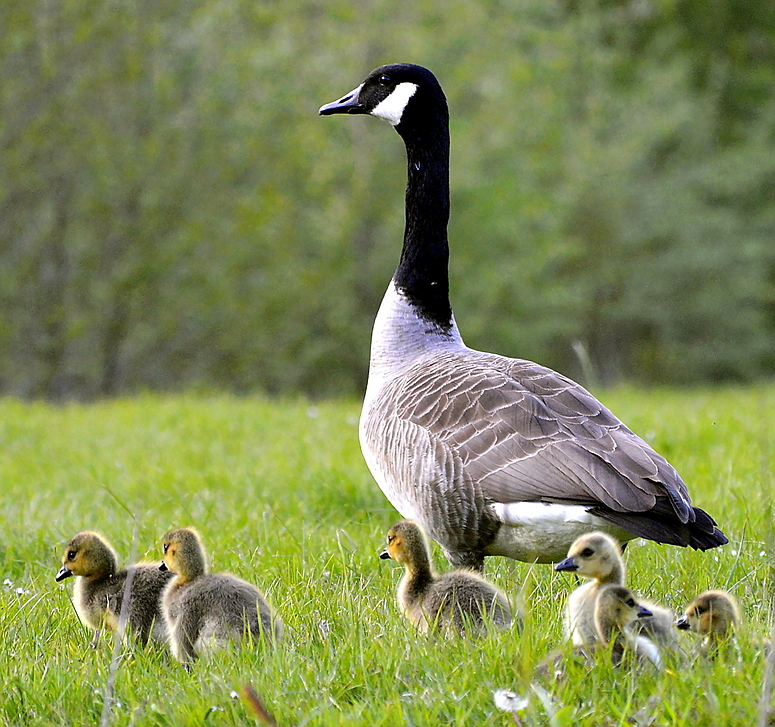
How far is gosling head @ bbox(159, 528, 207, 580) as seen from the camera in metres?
3.82

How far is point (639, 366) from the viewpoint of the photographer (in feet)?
122

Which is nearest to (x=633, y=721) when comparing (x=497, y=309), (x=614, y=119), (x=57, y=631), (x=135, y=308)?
(x=57, y=631)

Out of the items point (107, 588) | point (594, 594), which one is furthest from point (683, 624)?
point (107, 588)

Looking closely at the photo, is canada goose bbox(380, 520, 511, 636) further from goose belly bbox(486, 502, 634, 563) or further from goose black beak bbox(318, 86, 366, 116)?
goose black beak bbox(318, 86, 366, 116)

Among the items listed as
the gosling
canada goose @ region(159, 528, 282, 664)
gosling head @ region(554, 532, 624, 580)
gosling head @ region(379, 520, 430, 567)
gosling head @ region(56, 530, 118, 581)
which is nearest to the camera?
the gosling

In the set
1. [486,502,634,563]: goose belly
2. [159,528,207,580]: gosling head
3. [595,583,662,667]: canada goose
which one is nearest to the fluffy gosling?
[595,583,662,667]: canada goose

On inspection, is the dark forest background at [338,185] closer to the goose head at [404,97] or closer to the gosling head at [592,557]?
the goose head at [404,97]

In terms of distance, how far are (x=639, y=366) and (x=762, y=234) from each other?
6953 mm

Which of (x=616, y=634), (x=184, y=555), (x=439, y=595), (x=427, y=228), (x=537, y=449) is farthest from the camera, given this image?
(x=427, y=228)

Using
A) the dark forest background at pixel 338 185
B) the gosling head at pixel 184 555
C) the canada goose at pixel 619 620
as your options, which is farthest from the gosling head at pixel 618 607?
the dark forest background at pixel 338 185

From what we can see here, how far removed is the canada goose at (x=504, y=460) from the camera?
12.1ft

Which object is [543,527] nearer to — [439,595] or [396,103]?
[439,595]

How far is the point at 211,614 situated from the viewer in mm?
3582

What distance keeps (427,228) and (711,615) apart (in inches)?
121
